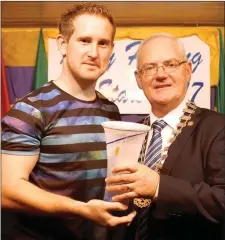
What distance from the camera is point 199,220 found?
624mm

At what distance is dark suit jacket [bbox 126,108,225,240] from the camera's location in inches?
23.5

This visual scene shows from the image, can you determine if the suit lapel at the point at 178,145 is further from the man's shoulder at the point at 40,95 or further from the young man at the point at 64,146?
the man's shoulder at the point at 40,95

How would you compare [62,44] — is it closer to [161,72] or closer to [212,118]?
[161,72]

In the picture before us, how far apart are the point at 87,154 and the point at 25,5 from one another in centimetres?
37

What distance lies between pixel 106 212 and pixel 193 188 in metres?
0.16

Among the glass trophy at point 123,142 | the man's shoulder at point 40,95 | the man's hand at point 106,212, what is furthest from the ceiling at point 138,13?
the man's hand at point 106,212

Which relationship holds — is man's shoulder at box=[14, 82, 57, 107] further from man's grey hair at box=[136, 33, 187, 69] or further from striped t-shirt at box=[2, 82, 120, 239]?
man's grey hair at box=[136, 33, 187, 69]

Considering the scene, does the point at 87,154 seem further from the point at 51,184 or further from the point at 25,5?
the point at 25,5

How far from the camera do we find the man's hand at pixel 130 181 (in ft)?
1.80

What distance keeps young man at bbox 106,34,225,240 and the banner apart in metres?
0.02

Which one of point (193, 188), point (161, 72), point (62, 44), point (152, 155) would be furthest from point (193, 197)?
point (62, 44)

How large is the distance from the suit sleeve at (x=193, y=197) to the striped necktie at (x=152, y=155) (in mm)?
42

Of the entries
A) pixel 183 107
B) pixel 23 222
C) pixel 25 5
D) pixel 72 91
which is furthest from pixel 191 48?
pixel 23 222

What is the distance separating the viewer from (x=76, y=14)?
651mm
